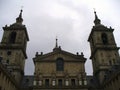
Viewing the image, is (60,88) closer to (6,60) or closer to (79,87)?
(79,87)

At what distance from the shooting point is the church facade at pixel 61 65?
3944cm

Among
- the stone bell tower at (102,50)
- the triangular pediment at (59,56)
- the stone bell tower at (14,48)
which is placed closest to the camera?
the triangular pediment at (59,56)

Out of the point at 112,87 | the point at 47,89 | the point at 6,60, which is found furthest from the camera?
the point at 6,60

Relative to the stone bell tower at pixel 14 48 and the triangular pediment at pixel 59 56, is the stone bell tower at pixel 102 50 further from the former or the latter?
the stone bell tower at pixel 14 48

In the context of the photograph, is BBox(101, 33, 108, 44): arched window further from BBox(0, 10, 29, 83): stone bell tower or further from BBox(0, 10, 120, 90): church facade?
BBox(0, 10, 29, 83): stone bell tower

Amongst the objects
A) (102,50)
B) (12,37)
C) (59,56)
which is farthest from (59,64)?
(12,37)

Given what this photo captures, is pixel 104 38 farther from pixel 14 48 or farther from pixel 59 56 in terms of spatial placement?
pixel 14 48

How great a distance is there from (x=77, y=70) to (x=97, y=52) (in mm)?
8884

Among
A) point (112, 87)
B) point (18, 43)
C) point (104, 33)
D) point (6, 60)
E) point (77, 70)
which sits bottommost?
point (112, 87)

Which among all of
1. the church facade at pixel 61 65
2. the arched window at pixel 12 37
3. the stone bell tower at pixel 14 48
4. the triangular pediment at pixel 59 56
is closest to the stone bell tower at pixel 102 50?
the church facade at pixel 61 65

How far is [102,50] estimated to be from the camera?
1887 inches

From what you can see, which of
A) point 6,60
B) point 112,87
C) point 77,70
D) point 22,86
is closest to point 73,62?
point 77,70

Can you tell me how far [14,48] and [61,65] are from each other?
13.6 meters

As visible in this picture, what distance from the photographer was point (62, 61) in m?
44.3
